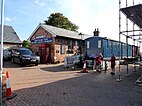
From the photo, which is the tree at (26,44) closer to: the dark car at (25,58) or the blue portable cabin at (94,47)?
the dark car at (25,58)

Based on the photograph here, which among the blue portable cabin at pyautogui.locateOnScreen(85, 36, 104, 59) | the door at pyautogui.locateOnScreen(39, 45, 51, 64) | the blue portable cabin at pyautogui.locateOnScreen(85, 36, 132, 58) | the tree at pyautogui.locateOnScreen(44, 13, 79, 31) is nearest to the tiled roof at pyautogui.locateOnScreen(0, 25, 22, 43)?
the door at pyautogui.locateOnScreen(39, 45, 51, 64)

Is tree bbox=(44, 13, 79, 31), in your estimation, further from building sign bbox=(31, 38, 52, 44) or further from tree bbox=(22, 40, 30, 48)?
building sign bbox=(31, 38, 52, 44)

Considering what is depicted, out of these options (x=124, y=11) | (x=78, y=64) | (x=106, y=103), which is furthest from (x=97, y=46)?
(x=106, y=103)

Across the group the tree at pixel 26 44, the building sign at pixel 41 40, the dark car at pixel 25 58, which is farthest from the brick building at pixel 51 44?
the tree at pixel 26 44

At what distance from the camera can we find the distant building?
3588 cm

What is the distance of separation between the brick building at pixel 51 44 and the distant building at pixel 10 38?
7.34 m

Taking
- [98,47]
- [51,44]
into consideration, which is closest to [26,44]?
[51,44]

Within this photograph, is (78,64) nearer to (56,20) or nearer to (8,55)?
(8,55)

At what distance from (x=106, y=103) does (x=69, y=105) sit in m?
1.41

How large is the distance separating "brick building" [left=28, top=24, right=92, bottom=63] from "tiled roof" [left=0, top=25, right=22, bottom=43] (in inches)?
299

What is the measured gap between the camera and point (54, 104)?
6.71 metres

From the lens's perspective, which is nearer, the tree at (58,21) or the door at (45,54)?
the door at (45,54)

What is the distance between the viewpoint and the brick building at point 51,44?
86.7 ft

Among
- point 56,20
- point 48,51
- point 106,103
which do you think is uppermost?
point 56,20
